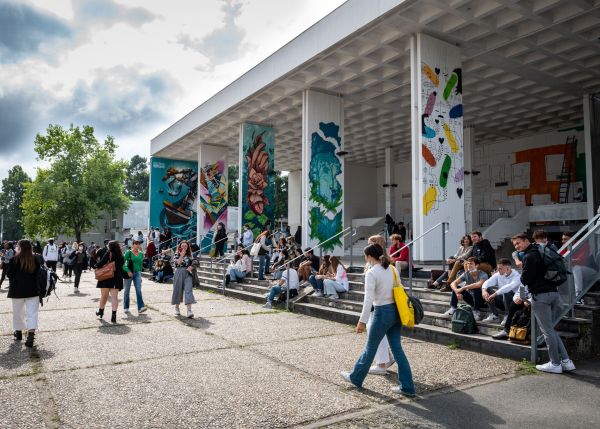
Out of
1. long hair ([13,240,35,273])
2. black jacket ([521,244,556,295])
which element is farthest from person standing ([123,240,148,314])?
black jacket ([521,244,556,295])

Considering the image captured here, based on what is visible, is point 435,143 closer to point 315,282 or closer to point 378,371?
point 315,282

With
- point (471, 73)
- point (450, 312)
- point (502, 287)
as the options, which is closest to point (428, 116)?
point (471, 73)

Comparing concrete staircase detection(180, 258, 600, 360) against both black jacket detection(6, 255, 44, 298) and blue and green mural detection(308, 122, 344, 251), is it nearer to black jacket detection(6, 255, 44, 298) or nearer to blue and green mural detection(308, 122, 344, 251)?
blue and green mural detection(308, 122, 344, 251)

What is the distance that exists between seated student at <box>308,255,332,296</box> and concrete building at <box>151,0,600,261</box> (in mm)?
2723

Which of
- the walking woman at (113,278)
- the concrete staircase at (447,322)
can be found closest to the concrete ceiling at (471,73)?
the concrete staircase at (447,322)

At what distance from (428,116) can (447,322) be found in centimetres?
653

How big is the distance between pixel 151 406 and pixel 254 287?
8191 mm

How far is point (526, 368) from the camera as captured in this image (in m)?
5.46

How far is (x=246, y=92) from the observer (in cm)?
1780

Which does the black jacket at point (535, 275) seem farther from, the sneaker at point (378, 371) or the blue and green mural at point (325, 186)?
the blue and green mural at point (325, 186)

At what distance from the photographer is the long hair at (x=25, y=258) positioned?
6661 mm

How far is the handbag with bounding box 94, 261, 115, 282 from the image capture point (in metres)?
8.62

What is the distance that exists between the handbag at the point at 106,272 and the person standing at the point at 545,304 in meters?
7.07

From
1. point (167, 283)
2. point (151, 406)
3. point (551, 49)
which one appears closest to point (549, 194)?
point (551, 49)
